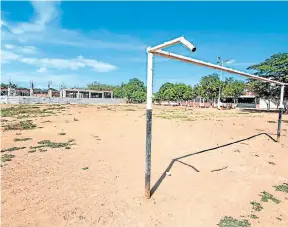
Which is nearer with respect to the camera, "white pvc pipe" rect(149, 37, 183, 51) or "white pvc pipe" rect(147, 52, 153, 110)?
"white pvc pipe" rect(149, 37, 183, 51)

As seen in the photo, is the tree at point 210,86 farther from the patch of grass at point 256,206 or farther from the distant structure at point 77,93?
the patch of grass at point 256,206

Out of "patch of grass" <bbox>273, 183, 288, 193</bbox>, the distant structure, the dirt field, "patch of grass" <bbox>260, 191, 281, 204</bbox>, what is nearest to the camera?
the dirt field

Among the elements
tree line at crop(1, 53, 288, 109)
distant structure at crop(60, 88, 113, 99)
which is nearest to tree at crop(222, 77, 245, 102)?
tree line at crop(1, 53, 288, 109)

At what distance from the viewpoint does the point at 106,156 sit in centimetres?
719

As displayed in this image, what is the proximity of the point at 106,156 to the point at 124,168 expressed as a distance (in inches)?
47.1

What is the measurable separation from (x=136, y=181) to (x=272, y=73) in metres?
25.8

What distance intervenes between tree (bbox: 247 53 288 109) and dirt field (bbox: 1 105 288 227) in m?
18.5

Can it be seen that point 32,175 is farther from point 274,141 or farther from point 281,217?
point 274,141

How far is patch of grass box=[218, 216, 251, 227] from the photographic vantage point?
147 inches

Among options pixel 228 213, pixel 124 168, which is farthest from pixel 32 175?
pixel 228 213

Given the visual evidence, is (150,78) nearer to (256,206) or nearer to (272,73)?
(256,206)

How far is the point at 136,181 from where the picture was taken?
17.5 feet

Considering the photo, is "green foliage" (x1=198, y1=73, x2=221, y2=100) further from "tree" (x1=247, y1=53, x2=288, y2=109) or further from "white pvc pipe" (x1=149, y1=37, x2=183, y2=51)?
"white pvc pipe" (x1=149, y1=37, x2=183, y2=51)

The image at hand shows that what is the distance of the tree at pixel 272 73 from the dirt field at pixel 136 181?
1845cm
